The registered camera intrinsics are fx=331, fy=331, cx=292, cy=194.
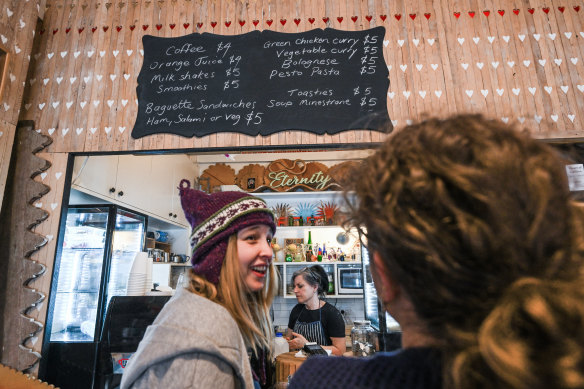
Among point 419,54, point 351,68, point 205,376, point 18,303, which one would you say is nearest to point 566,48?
point 419,54

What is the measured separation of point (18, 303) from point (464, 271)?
2.81 metres

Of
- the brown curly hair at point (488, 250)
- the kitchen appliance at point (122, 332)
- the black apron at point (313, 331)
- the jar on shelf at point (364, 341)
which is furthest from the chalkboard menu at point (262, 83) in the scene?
the black apron at point (313, 331)

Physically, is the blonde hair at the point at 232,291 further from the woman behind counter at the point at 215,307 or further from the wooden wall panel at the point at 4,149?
the wooden wall panel at the point at 4,149

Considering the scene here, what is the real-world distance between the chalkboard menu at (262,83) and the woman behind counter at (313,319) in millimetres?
1877

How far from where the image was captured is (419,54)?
2.45 m

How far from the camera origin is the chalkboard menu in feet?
7.84

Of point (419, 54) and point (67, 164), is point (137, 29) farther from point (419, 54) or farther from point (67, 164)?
point (419, 54)

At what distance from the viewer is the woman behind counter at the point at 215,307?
88 cm

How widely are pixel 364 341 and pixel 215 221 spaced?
234cm

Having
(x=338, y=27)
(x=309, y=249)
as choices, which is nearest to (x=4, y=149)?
(x=338, y=27)

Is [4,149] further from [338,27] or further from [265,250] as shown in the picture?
[338,27]

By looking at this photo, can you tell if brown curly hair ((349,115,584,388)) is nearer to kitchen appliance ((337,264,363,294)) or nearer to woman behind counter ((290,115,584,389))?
woman behind counter ((290,115,584,389))

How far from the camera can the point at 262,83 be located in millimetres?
2471

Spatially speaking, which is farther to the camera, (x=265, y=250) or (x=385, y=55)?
(x=385, y=55)
